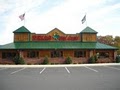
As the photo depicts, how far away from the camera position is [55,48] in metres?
43.2

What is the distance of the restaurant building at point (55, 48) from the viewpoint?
143 ft

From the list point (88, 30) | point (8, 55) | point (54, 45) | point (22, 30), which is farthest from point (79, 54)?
point (8, 55)

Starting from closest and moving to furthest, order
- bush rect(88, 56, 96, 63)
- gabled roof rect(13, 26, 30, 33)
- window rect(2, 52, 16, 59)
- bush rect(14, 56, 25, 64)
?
1. bush rect(14, 56, 25, 64)
2. bush rect(88, 56, 96, 63)
3. window rect(2, 52, 16, 59)
4. gabled roof rect(13, 26, 30, 33)

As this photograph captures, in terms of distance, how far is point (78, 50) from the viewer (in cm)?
4441

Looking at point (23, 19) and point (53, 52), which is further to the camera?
point (23, 19)

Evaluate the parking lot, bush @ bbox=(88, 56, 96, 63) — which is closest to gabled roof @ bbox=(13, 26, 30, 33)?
bush @ bbox=(88, 56, 96, 63)

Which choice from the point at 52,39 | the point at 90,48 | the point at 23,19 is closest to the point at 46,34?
the point at 52,39

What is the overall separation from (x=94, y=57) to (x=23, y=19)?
1590 centimetres

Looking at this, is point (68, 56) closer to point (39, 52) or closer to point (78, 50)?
point (78, 50)

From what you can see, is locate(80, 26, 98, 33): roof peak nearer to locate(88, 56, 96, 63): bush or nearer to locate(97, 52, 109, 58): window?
locate(97, 52, 109, 58): window

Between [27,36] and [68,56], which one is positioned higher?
[27,36]

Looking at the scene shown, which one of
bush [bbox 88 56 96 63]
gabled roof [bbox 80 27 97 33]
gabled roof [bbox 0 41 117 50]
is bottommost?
bush [bbox 88 56 96 63]

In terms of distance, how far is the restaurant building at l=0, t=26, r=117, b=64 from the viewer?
4344cm

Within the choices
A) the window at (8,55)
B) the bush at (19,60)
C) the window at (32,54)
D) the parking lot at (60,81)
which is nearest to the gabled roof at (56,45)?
the window at (32,54)
